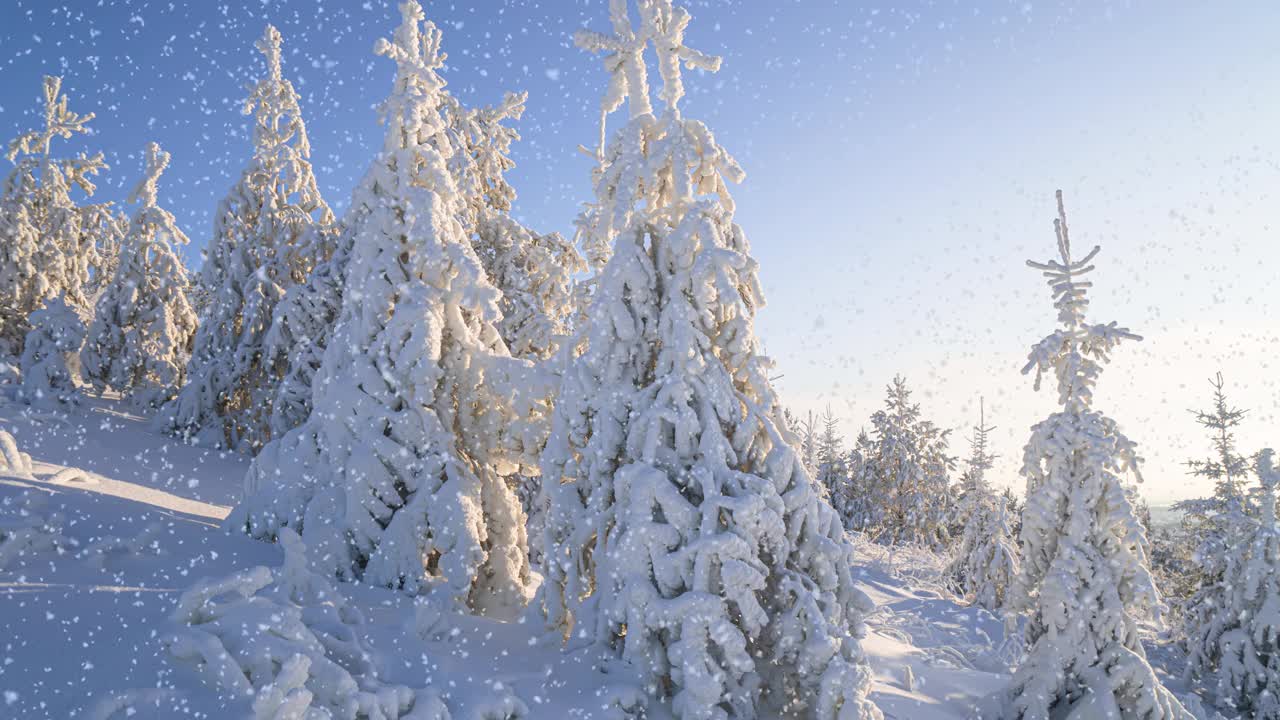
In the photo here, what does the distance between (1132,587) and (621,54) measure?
10.5 m

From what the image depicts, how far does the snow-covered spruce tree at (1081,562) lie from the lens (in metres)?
9.27

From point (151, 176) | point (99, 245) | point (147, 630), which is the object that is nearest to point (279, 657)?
point (147, 630)

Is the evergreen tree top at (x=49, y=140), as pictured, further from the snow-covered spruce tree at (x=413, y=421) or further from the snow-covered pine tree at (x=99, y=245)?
the snow-covered spruce tree at (x=413, y=421)

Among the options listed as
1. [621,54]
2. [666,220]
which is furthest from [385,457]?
[621,54]

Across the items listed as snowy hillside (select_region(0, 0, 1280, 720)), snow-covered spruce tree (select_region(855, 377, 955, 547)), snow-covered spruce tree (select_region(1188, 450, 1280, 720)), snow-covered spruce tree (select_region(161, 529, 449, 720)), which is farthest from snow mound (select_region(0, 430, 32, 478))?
snow-covered spruce tree (select_region(855, 377, 955, 547))

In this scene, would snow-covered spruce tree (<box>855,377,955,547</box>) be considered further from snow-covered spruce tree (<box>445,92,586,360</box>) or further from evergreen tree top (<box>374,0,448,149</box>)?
evergreen tree top (<box>374,0,448,149</box>)

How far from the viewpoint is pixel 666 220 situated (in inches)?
281

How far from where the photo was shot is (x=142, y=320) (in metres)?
16.8

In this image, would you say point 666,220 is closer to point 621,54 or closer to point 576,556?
point 621,54

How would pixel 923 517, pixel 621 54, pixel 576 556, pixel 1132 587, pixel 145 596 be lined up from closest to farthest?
pixel 145 596, pixel 576 556, pixel 621 54, pixel 1132 587, pixel 923 517

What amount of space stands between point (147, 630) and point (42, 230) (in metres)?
22.1

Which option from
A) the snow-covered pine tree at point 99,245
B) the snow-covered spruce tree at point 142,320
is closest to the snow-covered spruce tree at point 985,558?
Result: the snow-covered spruce tree at point 142,320

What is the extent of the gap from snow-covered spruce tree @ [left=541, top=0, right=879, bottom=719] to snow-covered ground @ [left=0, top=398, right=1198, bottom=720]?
74cm

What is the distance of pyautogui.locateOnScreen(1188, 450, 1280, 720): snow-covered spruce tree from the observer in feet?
46.1
